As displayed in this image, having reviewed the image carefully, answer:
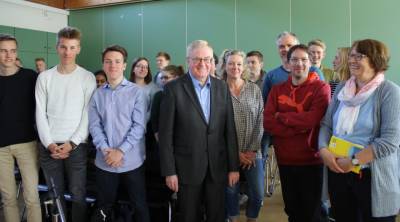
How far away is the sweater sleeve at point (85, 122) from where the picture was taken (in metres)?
2.38

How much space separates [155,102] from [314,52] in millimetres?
1610

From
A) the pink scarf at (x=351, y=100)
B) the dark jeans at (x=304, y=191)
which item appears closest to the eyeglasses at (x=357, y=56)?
the pink scarf at (x=351, y=100)

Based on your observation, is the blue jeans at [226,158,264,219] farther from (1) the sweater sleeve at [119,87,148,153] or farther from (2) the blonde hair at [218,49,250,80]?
(1) the sweater sleeve at [119,87,148,153]

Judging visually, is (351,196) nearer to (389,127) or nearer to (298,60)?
(389,127)

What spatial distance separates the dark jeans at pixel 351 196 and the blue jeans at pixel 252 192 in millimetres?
670

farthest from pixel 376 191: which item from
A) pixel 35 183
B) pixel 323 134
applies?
pixel 35 183

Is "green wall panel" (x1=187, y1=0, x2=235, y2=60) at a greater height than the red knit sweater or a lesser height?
greater

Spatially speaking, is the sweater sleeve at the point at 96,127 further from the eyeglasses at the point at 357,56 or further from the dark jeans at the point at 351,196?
the eyeglasses at the point at 357,56

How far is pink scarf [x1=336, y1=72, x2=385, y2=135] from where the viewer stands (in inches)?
70.6

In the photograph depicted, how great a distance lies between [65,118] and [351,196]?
183cm

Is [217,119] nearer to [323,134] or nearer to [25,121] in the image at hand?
[323,134]

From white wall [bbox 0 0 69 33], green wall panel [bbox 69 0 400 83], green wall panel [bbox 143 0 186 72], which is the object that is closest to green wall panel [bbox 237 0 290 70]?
green wall panel [bbox 69 0 400 83]

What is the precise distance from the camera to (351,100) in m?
1.84

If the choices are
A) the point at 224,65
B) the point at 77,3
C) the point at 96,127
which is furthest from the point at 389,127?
the point at 77,3
